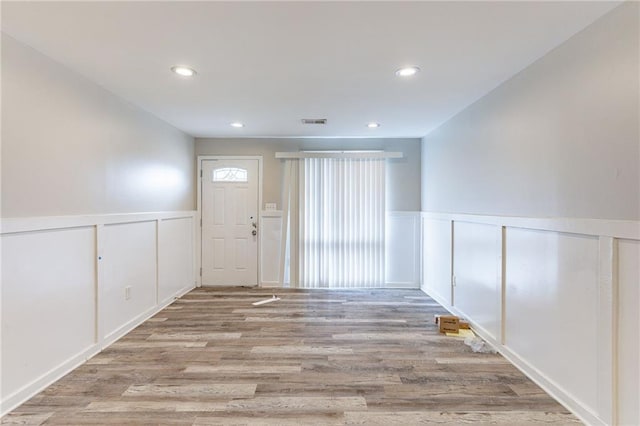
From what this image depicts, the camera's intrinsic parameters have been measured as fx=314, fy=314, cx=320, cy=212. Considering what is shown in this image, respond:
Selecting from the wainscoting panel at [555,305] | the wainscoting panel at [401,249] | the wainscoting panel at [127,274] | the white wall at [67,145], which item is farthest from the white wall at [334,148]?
the wainscoting panel at [555,305]

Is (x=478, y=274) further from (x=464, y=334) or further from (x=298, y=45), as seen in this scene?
(x=298, y=45)

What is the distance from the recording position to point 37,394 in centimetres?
209

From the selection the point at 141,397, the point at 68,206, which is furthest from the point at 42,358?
the point at 68,206

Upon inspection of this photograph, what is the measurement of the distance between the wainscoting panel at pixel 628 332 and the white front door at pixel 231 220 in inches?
167

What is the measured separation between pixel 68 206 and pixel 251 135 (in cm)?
277

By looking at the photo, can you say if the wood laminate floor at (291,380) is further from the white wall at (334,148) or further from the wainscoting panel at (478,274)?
the white wall at (334,148)

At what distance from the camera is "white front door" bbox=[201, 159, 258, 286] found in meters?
4.98

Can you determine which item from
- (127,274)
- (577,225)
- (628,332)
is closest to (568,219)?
(577,225)

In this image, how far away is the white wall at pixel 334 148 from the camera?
490cm

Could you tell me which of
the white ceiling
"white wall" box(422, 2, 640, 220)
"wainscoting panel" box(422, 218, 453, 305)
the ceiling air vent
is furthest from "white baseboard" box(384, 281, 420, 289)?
the white ceiling

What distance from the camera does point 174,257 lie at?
14.0ft

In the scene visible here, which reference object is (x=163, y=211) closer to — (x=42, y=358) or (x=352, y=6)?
(x=42, y=358)

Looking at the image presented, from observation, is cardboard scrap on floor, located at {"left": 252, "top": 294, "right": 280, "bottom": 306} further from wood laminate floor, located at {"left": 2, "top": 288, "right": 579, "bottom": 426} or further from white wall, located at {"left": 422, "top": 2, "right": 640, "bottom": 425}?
white wall, located at {"left": 422, "top": 2, "right": 640, "bottom": 425}

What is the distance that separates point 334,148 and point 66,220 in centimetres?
348
